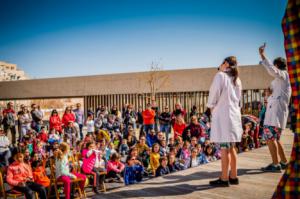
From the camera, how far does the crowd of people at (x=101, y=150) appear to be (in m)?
5.66

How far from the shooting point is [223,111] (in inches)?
119

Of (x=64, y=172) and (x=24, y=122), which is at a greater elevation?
(x=24, y=122)

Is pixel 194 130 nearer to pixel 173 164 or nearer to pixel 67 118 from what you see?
pixel 173 164

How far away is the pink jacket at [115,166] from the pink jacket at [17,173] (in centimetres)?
210

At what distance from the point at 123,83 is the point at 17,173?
1387 cm

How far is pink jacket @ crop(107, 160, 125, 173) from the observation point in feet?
23.1

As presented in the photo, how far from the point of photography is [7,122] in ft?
35.7

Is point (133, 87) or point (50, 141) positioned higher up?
point (133, 87)

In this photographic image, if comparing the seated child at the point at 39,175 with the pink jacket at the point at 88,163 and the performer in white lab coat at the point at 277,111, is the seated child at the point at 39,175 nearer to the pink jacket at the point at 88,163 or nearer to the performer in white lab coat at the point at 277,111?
the pink jacket at the point at 88,163

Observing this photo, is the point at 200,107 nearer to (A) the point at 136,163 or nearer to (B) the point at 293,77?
(A) the point at 136,163

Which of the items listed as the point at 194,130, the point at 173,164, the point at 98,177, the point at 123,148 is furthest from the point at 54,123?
the point at 173,164

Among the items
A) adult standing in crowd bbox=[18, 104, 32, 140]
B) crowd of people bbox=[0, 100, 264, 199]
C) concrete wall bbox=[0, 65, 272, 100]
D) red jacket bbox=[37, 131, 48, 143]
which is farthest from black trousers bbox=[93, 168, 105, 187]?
concrete wall bbox=[0, 65, 272, 100]

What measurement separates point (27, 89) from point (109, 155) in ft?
55.8

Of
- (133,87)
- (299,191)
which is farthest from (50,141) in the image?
(133,87)
